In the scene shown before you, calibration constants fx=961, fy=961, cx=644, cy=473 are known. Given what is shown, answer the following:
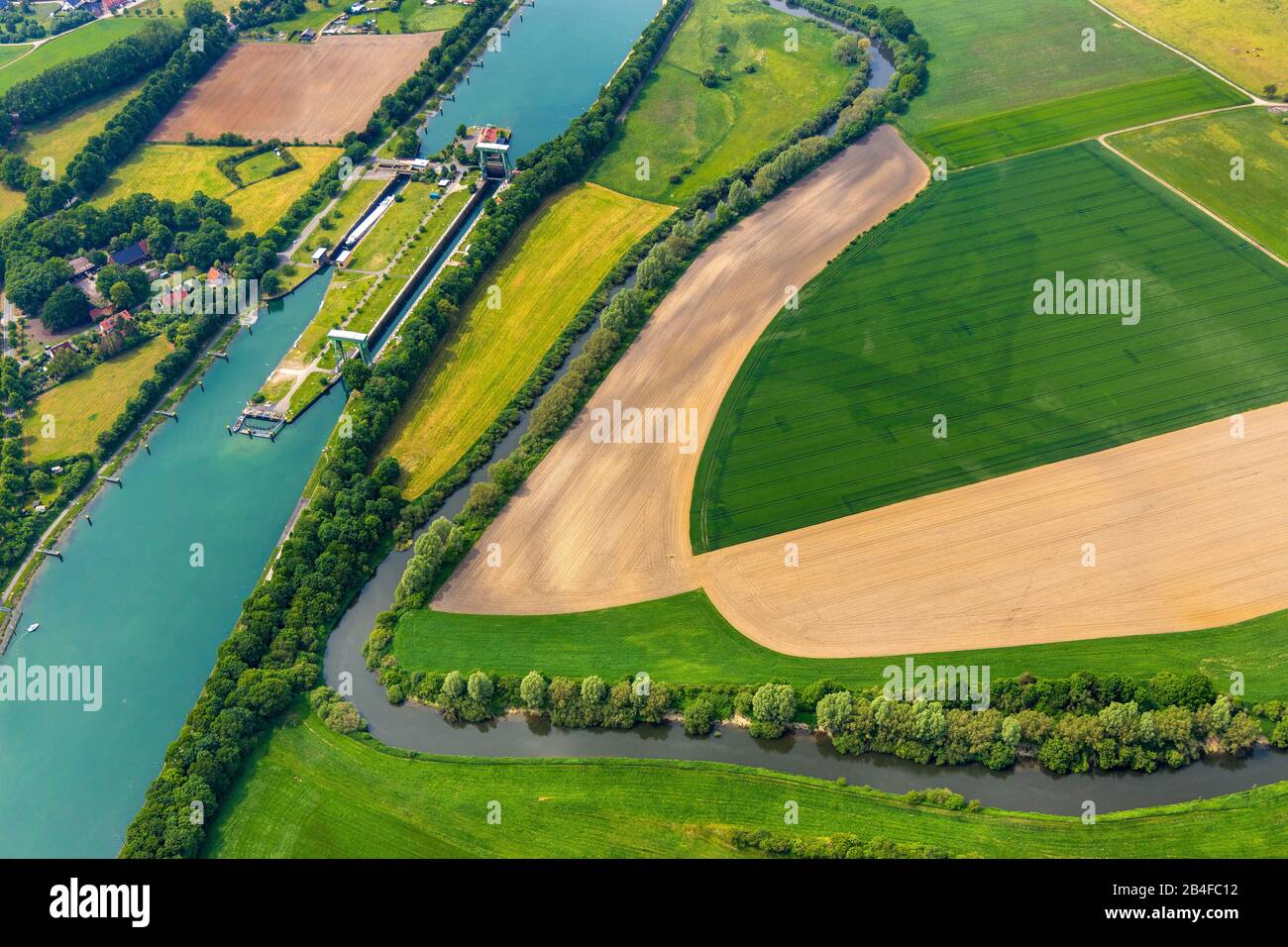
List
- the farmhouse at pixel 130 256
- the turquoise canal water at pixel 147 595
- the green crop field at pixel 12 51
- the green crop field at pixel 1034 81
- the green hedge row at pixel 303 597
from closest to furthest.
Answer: the green hedge row at pixel 303 597 < the turquoise canal water at pixel 147 595 < the farmhouse at pixel 130 256 < the green crop field at pixel 1034 81 < the green crop field at pixel 12 51

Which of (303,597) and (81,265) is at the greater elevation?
(81,265)

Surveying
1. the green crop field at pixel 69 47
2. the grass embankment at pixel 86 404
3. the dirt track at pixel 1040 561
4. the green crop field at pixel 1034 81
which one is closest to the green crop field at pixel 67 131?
the green crop field at pixel 69 47

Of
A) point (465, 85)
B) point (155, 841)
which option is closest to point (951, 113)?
point (465, 85)

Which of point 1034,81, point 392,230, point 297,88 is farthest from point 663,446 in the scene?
point 297,88

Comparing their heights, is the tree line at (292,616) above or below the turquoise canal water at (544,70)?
below

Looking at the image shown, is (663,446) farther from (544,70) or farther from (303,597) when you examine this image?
(544,70)

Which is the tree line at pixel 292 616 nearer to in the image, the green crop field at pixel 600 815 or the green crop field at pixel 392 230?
the green crop field at pixel 600 815

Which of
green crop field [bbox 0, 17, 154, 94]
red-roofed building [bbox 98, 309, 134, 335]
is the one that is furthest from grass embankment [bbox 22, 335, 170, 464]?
green crop field [bbox 0, 17, 154, 94]

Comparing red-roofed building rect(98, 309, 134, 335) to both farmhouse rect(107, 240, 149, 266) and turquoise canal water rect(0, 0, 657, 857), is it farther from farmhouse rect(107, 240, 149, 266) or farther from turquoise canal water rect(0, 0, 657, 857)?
turquoise canal water rect(0, 0, 657, 857)
